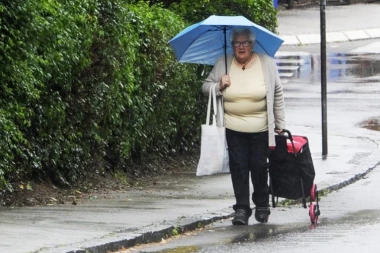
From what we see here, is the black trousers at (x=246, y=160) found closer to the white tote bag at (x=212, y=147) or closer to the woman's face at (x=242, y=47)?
the white tote bag at (x=212, y=147)

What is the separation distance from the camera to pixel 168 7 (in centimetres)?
1642

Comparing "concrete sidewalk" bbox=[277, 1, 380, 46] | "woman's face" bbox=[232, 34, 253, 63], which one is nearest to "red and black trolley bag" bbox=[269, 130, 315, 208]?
"woman's face" bbox=[232, 34, 253, 63]

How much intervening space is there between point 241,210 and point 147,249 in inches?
57.9

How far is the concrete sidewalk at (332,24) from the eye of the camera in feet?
129

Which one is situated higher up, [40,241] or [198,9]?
[198,9]

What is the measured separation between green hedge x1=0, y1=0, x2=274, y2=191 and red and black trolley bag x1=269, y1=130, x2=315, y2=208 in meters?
2.37

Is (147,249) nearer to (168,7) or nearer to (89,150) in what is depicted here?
(89,150)

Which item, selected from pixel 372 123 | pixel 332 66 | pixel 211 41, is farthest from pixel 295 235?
pixel 332 66

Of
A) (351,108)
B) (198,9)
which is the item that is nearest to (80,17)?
(198,9)

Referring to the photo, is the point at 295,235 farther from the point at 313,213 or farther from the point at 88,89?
the point at 88,89

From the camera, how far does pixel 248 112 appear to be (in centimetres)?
1023

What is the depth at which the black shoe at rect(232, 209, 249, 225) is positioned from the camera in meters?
10.3

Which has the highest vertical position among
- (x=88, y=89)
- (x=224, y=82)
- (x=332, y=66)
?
(x=224, y=82)

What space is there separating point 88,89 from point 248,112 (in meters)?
2.53
